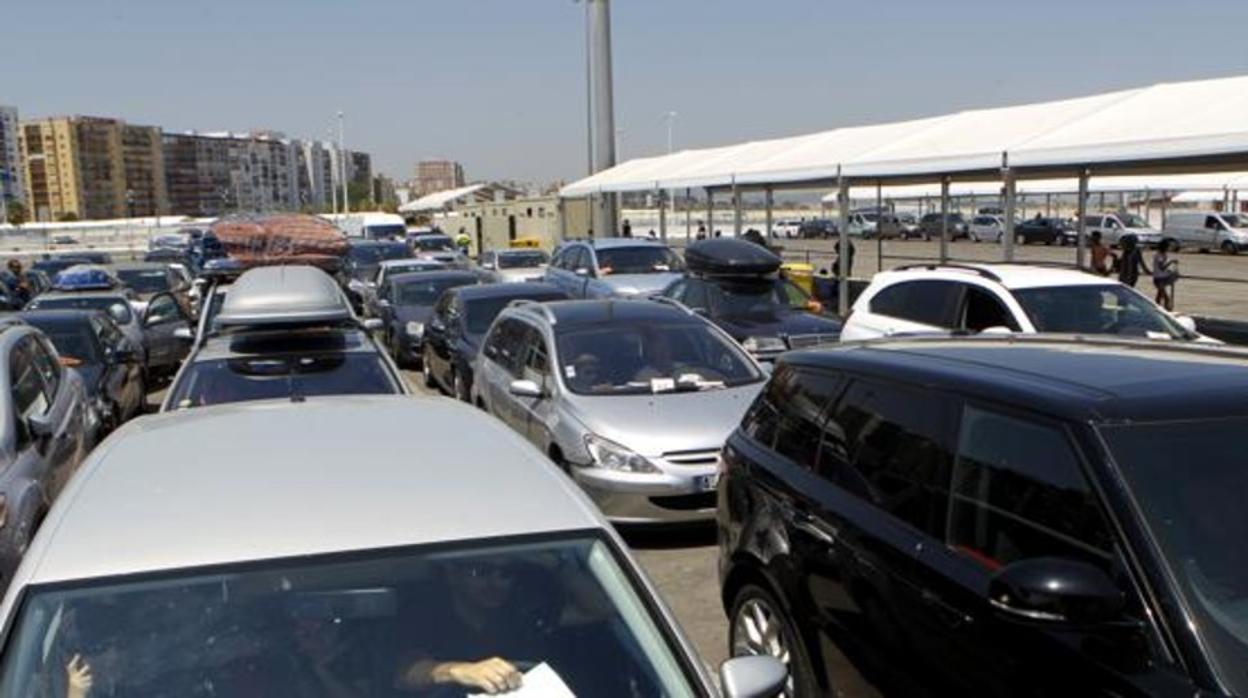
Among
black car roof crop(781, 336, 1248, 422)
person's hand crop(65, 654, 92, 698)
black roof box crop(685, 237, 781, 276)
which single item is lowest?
person's hand crop(65, 654, 92, 698)

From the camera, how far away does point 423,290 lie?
61.0 feet

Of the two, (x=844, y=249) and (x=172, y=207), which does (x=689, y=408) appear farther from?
(x=172, y=207)

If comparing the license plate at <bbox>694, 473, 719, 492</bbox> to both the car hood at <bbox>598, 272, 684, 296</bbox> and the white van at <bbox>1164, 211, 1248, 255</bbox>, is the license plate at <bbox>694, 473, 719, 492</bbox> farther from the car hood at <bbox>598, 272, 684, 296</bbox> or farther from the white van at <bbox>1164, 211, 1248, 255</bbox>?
the white van at <bbox>1164, 211, 1248, 255</bbox>

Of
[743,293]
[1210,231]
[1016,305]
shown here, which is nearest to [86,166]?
[1210,231]

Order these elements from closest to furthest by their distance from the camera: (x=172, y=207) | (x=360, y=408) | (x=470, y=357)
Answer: (x=360, y=408)
(x=470, y=357)
(x=172, y=207)

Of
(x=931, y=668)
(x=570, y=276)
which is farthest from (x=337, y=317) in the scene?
(x=570, y=276)

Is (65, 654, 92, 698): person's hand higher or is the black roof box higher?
the black roof box

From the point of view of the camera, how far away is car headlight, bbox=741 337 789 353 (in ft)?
40.8

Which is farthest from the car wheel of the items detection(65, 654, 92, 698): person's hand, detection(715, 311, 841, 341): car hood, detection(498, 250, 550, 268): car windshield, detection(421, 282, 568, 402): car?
detection(498, 250, 550, 268): car windshield

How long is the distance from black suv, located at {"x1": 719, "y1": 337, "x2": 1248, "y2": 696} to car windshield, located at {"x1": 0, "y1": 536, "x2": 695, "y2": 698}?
40.6 inches

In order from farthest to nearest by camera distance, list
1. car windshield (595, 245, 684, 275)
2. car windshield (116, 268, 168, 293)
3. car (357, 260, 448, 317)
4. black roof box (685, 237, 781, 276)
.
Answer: car windshield (116, 268, 168, 293), car (357, 260, 448, 317), car windshield (595, 245, 684, 275), black roof box (685, 237, 781, 276)

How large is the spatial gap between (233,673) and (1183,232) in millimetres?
Result: 49828

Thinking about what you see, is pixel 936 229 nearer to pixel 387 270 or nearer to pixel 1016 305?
pixel 387 270

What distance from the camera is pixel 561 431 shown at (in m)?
7.96
